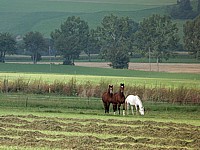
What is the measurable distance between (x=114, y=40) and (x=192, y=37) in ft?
58.3

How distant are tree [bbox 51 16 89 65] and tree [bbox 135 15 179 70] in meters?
11.6

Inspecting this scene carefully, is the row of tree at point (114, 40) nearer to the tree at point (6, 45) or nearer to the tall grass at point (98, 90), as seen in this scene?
the tree at point (6, 45)

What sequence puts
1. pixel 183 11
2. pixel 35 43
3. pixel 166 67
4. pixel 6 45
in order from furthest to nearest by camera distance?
pixel 183 11 → pixel 35 43 → pixel 6 45 → pixel 166 67

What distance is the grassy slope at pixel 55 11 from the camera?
156750mm

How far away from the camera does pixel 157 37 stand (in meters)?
128

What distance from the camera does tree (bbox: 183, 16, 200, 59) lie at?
11964 cm

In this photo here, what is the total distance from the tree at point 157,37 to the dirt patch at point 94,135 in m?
96.1

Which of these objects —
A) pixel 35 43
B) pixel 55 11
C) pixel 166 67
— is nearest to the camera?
pixel 166 67

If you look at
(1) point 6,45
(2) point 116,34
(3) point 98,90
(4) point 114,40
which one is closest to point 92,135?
(3) point 98,90

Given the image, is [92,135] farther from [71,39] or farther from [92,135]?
[71,39]

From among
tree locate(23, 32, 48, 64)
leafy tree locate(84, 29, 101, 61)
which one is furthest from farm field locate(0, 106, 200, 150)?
leafy tree locate(84, 29, 101, 61)

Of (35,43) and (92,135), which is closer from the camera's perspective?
(92,135)

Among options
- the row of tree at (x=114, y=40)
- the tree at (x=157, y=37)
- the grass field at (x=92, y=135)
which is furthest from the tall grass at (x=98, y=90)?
the tree at (x=157, y=37)

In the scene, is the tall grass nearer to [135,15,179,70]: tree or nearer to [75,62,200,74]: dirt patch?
[75,62,200,74]: dirt patch
